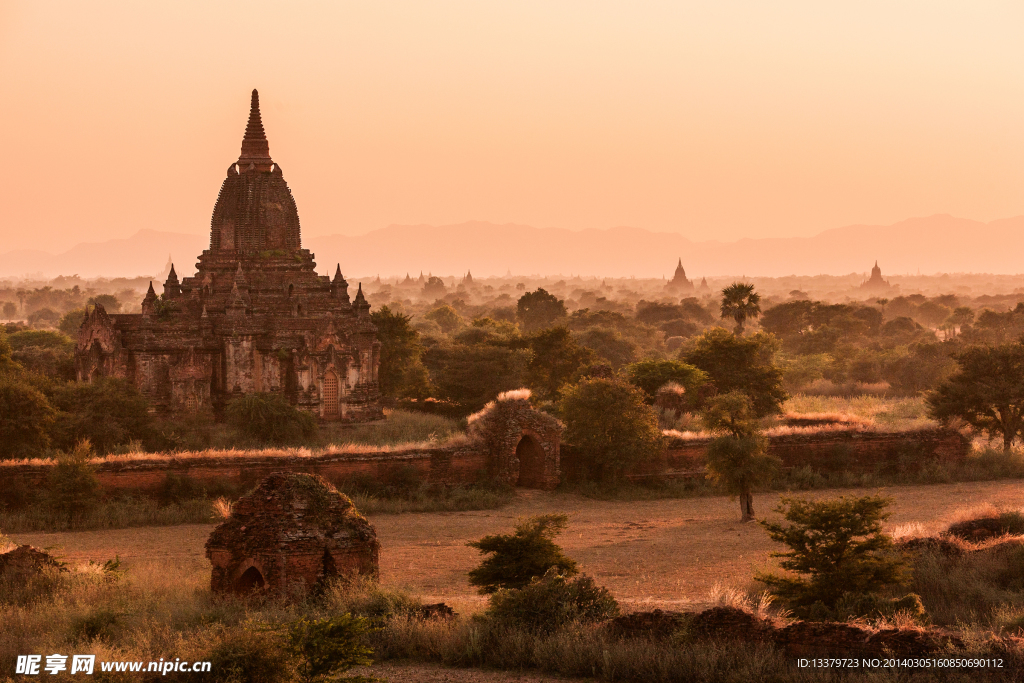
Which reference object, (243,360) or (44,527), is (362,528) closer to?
(44,527)

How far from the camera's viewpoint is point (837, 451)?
101 ft

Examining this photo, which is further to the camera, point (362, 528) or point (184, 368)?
point (184, 368)

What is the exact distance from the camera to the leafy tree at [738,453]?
2545cm

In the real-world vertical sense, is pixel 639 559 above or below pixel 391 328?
below

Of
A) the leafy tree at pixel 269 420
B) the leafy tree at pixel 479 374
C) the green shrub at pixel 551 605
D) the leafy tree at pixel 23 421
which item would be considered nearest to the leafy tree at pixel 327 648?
the green shrub at pixel 551 605

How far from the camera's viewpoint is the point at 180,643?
12156mm

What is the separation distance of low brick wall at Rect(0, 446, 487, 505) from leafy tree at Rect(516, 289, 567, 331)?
Answer: 5354cm

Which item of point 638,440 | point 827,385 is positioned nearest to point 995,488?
point 638,440

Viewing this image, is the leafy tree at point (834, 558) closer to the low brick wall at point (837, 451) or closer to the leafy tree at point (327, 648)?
the leafy tree at point (327, 648)

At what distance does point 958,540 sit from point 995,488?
11.2 m

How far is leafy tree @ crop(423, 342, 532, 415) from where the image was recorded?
4394 cm

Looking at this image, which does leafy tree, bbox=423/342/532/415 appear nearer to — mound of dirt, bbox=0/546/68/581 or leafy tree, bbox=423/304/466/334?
mound of dirt, bbox=0/546/68/581

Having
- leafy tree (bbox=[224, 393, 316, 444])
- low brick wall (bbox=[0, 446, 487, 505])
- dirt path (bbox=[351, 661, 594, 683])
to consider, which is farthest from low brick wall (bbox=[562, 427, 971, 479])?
dirt path (bbox=[351, 661, 594, 683])

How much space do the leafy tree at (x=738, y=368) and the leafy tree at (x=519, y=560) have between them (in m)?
26.0
